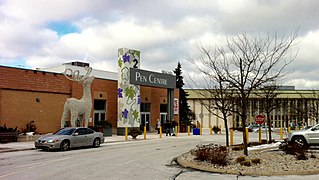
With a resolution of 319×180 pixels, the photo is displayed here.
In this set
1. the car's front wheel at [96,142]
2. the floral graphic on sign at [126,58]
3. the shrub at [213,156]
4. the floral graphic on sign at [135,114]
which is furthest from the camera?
the floral graphic on sign at [135,114]

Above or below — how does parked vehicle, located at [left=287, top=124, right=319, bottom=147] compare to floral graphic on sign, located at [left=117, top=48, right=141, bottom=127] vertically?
below

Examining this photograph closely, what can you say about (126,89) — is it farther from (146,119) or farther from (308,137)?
(308,137)

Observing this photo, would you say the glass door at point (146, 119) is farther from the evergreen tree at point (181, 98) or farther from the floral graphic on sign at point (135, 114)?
the evergreen tree at point (181, 98)

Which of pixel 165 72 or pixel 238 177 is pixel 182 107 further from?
pixel 238 177

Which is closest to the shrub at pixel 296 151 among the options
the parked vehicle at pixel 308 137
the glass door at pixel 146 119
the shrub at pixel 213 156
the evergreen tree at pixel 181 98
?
the shrub at pixel 213 156

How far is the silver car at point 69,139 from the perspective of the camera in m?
20.4

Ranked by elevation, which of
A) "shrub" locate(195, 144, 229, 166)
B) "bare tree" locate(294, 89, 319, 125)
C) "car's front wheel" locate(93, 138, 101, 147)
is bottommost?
"car's front wheel" locate(93, 138, 101, 147)

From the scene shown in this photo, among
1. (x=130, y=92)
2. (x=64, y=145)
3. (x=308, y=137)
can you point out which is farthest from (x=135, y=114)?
(x=308, y=137)

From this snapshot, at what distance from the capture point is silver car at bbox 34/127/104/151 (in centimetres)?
2039

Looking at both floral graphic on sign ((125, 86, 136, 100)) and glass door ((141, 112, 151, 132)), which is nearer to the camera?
floral graphic on sign ((125, 86, 136, 100))

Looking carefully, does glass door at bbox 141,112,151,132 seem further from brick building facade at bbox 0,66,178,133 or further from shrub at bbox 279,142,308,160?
shrub at bbox 279,142,308,160

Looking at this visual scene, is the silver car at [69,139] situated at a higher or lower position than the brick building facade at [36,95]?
lower

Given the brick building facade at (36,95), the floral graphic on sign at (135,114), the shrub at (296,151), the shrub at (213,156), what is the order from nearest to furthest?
1. the shrub at (213,156)
2. the shrub at (296,151)
3. the brick building facade at (36,95)
4. the floral graphic on sign at (135,114)

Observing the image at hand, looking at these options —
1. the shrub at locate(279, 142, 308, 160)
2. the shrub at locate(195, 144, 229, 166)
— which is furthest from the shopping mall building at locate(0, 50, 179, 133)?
the shrub at locate(279, 142, 308, 160)
